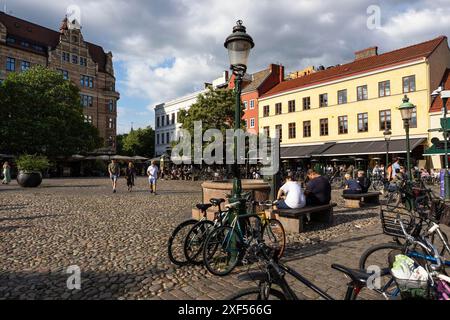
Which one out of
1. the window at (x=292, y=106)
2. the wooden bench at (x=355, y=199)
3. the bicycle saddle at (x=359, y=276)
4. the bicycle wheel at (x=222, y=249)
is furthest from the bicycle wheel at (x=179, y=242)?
the window at (x=292, y=106)

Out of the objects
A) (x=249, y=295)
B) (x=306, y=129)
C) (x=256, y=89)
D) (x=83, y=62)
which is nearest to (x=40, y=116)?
(x=83, y=62)

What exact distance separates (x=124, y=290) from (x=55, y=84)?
40443mm

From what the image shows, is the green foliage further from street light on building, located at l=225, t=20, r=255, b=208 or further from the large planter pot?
street light on building, located at l=225, t=20, r=255, b=208

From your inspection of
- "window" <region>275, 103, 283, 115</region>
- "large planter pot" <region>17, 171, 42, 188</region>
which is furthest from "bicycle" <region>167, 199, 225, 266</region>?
"window" <region>275, 103, 283, 115</region>

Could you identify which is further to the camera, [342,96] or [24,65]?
[24,65]

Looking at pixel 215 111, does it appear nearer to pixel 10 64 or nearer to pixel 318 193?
pixel 318 193

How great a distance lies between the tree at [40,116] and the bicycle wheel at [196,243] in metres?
35.3

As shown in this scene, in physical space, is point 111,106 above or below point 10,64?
below

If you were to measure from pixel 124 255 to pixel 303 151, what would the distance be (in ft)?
105

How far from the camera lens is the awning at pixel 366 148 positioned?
1075 inches

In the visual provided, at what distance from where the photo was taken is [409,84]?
29.0 m

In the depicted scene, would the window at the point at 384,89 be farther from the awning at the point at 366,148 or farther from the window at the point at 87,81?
the window at the point at 87,81
